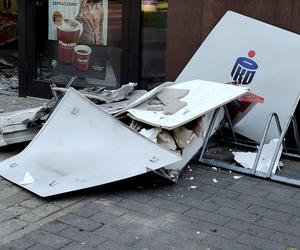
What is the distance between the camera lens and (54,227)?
394cm

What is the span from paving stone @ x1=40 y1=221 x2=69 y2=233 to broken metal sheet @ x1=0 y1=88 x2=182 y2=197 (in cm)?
43

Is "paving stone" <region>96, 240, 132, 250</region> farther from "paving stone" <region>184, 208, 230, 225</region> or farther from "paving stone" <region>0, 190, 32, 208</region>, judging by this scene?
"paving stone" <region>0, 190, 32, 208</region>

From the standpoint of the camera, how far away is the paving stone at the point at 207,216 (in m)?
4.11

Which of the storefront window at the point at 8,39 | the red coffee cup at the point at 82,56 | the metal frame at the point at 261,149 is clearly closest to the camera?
the metal frame at the point at 261,149

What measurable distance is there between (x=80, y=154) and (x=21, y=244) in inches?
47.6

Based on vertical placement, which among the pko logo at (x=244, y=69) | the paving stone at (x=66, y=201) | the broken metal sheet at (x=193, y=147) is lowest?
the paving stone at (x=66, y=201)

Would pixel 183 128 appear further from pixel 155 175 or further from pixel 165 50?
pixel 165 50

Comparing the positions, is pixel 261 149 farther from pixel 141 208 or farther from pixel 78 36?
pixel 78 36

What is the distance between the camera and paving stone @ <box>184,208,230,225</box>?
4109 millimetres

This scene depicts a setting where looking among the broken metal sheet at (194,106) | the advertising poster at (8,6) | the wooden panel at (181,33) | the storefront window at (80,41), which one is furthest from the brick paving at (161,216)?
the advertising poster at (8,6)

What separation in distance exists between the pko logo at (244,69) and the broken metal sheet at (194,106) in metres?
0.55

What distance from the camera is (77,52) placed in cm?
784

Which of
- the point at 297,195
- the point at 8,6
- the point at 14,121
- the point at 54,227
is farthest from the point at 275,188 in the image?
the point at 8,6

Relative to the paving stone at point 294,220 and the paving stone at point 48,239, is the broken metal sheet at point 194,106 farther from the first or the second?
the paving stone at point 48,239
